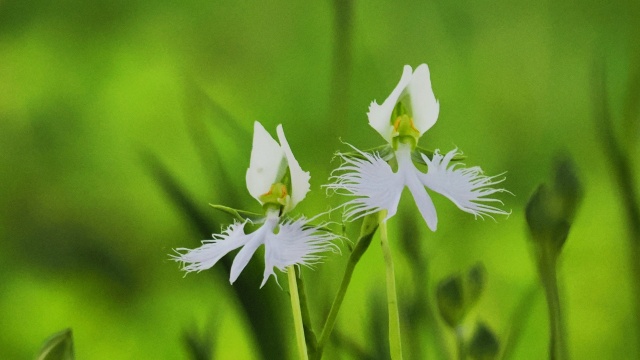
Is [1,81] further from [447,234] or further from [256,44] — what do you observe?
[447,234]

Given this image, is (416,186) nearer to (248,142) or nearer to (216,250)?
(216,250)

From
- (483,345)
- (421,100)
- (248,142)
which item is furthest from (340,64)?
(483,345)

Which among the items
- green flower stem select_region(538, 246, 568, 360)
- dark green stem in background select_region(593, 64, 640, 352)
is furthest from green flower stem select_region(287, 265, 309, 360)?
dark green stem in background select_region(593, 64, 640, 352)

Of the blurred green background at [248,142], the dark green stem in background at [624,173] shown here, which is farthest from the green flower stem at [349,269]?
the dark green stem in background at [624,173]

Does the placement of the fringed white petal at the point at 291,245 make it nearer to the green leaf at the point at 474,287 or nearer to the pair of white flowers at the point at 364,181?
the pair of white flowers at the point at 364,181

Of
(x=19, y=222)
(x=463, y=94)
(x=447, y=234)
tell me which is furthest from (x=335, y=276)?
(x=19, y=222)

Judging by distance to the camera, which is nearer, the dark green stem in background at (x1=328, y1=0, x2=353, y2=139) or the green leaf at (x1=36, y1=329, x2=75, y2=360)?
the green leaf at (x1=36, y1=329, x2=75, y2=360)

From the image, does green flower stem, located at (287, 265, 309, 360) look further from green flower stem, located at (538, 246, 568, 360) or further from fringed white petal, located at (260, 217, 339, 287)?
green flower stem, located at (538, 246, 568, 360)
